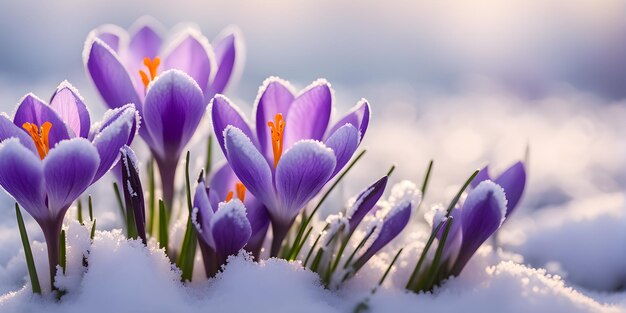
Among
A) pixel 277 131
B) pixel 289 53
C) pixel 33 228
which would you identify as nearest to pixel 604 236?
pixel 277 131

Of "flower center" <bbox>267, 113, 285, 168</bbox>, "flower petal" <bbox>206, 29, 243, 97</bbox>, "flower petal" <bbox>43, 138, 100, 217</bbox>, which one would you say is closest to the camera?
"flower petal" <bbox>43, 138, 100, 217</bbox>

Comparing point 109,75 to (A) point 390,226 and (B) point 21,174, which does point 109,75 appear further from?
(A) point 390,226

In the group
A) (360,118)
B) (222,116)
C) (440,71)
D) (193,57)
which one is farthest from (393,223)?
(440,71)

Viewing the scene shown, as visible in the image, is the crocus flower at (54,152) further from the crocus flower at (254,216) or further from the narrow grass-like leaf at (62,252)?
the crocus flower at (254,216)

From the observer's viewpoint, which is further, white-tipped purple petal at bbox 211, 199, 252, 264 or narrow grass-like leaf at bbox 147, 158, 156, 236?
narrow grass-like leaf at bbox 147, 158, 156, 236

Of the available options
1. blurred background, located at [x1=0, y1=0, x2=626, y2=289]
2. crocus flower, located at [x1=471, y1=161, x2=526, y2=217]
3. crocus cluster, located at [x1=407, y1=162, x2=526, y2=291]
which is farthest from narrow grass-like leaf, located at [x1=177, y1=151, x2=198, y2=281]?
blurred background, located at [x1=0, y1=0, x2=626, y2=289]

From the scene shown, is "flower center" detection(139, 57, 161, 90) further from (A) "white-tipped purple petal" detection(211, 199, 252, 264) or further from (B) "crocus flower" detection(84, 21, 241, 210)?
(A) "white-tipped purple petal" detection(211, 199, 252, 264)
